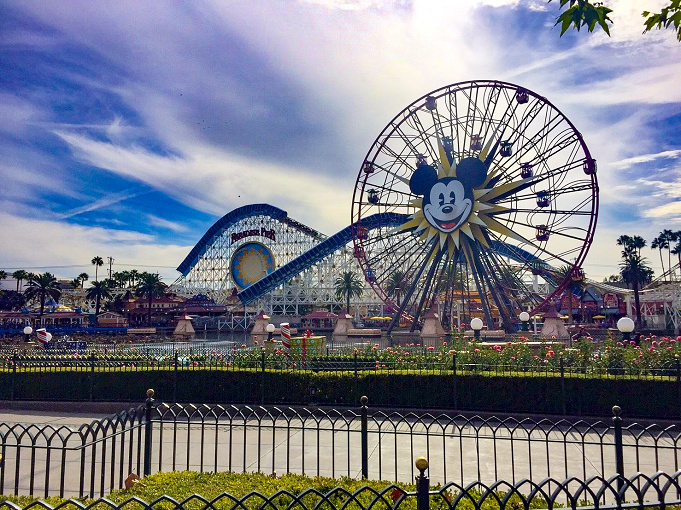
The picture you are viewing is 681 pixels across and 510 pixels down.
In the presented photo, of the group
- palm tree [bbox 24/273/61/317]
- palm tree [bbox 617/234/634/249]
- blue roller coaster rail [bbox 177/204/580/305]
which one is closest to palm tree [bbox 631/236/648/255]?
palm tree [bbox 617/234/634/249]

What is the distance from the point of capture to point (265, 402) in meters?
12.7

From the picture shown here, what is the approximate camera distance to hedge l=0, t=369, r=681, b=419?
11047mm

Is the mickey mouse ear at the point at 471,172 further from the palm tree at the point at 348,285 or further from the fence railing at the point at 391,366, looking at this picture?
the palm tree at the point at 348,285

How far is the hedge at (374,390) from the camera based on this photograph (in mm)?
11047

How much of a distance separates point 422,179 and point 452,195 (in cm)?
222

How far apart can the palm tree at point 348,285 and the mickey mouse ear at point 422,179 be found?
1276 inches

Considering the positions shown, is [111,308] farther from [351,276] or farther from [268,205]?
[351,276]

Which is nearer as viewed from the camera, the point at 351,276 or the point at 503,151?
the point at 503,151

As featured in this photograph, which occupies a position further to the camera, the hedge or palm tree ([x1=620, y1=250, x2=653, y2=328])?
palm tree ([x1=620, y1=250, x2=653, y2=328])

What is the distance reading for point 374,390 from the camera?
12.2 m

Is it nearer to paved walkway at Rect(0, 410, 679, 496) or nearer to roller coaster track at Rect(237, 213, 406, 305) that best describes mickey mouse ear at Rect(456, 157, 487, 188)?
paved walkway at Rect(0, 410, 679, 496)

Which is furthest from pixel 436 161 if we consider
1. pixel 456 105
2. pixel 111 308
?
pixel 111 308

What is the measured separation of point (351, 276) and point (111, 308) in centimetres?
3548

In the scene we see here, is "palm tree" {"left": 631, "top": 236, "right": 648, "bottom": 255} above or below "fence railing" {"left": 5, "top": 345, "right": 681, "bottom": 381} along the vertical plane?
Answer: above
